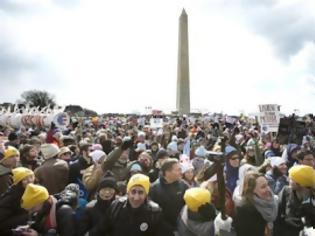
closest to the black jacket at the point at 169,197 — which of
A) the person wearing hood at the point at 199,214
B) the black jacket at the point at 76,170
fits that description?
the person wearing hood at the point at 199,214

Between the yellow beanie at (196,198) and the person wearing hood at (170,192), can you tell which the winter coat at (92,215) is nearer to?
the person wearing hood at (170,192)

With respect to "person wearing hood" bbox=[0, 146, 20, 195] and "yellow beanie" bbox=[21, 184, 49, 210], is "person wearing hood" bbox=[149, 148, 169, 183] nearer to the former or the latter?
"person wearing hood" bbox=[0, 146, 20, 195]

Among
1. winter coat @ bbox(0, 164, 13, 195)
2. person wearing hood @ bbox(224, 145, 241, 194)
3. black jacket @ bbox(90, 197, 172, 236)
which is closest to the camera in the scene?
black jacket @ bbox(90, 197, 172, 236)

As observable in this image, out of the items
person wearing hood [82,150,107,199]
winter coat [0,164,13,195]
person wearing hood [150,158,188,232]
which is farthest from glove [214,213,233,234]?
winter coat [0,164,13,195]

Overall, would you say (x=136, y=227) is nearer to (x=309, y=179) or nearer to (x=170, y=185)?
(x=170, y=185)

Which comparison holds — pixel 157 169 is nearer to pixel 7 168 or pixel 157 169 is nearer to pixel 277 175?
pixel 277 175

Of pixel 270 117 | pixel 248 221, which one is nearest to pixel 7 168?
pixel 248 221

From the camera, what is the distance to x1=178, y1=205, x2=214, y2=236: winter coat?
401 cm

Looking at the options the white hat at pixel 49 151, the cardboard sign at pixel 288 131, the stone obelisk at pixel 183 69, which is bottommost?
the white hat at pixel 49 151

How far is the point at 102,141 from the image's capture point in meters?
10.2

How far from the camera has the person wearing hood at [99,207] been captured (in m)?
4.21

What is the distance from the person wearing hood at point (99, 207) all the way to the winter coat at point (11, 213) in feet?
1.74

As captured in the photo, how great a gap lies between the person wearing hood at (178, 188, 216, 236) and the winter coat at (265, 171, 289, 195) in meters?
1.64

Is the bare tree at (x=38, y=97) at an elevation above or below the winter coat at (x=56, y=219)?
above
